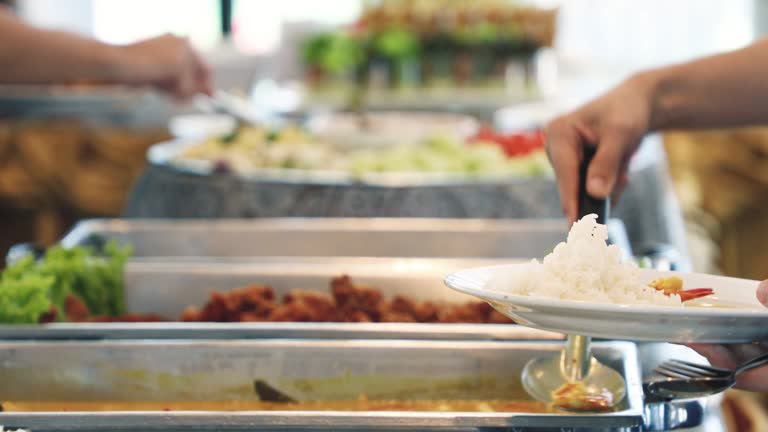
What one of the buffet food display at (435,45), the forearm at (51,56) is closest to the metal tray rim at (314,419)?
the forearm at (51,56)

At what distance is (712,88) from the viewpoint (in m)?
1.65

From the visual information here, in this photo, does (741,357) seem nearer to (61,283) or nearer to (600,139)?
(600,139)

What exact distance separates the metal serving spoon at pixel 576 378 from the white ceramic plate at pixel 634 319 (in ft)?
0.68

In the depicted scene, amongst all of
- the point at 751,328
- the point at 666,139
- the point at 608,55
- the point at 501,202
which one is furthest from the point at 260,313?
the point at 608,55

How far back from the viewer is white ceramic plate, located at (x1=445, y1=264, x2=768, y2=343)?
2.86ft

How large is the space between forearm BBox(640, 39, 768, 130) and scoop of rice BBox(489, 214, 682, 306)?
26.0 inches

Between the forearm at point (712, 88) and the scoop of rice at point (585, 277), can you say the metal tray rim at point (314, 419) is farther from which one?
the forearm at point (712, 88)

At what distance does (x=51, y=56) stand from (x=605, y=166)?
71.4 inches

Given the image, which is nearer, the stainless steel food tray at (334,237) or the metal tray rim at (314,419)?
the metal tray rim at (314,419)

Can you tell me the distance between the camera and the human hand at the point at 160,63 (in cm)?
269

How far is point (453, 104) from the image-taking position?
204 inches

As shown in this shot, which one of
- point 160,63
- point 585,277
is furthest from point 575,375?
point 160,63

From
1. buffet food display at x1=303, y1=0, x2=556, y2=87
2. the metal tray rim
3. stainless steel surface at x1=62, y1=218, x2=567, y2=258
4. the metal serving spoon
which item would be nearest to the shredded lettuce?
stainless steel surface at x1=62, y1=218, x2=567, y2=258

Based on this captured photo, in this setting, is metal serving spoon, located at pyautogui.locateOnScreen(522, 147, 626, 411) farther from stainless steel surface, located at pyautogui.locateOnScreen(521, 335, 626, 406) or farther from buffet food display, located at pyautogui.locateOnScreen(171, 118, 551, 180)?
buffet food display, located at pyautogui.locateOnScreen(171, 118, 551, 180)
